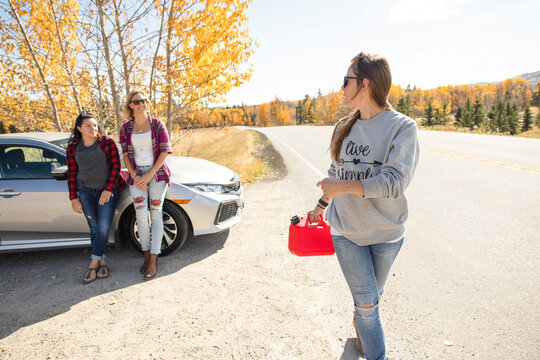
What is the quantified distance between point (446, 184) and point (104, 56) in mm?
8131

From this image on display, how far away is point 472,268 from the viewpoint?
11.2 ft

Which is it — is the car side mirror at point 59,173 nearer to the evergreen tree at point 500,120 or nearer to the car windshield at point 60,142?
the car windshield at point 60,142

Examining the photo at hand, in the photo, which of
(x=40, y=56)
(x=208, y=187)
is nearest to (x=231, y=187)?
(x=208, y=187)

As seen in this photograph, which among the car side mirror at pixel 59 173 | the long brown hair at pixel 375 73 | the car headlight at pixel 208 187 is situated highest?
the long brown hair at pixel 375 73

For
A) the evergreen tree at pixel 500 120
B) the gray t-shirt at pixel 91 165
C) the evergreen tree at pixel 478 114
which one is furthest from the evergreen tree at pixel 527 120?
the gray t-shirt at pixel 91 165

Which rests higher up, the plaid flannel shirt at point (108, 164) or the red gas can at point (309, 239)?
the plaid flannel shirt at point (108, 164)

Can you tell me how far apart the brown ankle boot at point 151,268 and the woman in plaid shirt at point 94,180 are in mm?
479

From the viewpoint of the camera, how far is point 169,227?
405cm

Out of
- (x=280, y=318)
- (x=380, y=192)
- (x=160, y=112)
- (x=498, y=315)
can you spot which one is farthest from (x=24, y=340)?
(x=160, y=112)

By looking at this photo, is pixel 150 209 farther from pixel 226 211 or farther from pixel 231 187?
pixel 231 187

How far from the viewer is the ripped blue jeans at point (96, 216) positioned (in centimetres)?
366

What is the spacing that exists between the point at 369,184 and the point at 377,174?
110 mm

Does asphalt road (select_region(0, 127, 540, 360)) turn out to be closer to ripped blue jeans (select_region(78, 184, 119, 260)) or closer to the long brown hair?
ripped blue jeans (select_region(78, 184, 119, 260))

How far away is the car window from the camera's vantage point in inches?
155
